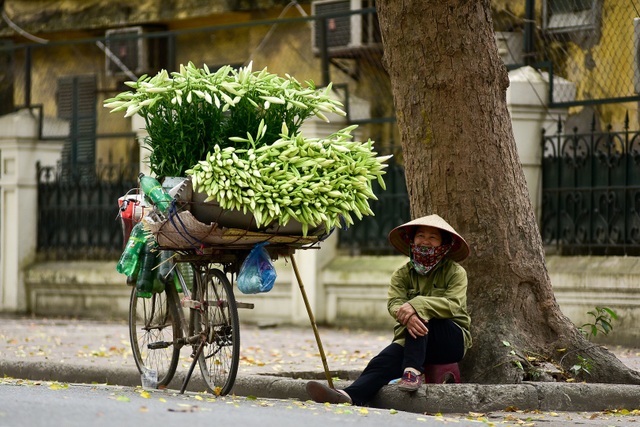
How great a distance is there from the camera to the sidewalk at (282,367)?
8008 millimetres

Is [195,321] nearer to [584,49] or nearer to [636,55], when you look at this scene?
[636,55]

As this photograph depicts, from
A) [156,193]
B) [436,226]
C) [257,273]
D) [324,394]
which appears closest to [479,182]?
[436,226]

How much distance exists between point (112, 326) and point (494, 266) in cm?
818

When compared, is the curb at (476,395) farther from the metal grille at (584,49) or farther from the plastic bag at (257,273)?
the metal grille at (584,49)

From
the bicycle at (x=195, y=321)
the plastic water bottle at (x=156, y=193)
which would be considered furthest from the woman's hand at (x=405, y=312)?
the plastic water bottle at (x=156, y=193)

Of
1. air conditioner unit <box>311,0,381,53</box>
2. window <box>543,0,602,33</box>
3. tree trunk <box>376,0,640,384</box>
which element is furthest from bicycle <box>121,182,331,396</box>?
air conditioner unit <box>311,0,381,53</box>

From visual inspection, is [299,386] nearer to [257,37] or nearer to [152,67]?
[152,67]

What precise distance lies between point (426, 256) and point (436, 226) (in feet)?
0.72

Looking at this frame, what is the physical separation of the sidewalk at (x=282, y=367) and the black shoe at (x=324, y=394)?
0.28 m

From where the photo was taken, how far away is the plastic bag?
7.95 metres

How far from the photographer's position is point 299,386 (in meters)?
8.65

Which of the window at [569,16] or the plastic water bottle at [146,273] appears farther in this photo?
the window at [569,16]

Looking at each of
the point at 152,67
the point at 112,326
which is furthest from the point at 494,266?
the point at 152,67

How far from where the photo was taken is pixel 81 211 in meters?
18.0
